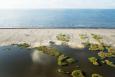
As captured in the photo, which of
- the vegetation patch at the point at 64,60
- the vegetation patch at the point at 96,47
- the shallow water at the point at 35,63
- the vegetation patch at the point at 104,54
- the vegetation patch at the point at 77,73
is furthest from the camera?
the vegetation patch at the point at 96,47

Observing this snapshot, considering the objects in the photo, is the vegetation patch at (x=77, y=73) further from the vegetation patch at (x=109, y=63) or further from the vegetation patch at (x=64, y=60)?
the vegetation patch at (x=109, y=63)

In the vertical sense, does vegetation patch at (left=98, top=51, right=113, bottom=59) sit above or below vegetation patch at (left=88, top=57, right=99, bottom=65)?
below

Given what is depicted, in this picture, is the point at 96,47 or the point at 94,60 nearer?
the point at 94,60

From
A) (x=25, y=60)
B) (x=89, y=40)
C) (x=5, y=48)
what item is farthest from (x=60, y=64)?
(x=89, y=40)

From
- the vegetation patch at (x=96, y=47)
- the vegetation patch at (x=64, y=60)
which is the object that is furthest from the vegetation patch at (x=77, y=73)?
the vegetation patch at (x=96, y=47)

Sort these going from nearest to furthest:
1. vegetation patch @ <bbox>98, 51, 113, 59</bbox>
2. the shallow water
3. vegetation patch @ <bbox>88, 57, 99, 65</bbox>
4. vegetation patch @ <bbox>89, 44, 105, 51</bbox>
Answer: the shallow water
vegetation patch @ <bbox>88, 57, 99, 65</bbox>
vegetation patch @ <bbox>98, 51, 113, 59</bbox>
vegetation patch @ <bbox>89, 44, 105, 51</bbox>

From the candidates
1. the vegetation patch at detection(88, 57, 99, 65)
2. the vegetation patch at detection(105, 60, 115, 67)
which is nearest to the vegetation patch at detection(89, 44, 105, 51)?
the vegetation patch at detection(88, 57, 99, 65)

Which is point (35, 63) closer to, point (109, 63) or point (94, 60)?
point (94, 60)

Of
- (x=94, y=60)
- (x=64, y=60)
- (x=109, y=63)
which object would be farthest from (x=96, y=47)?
(x=64, y=60)

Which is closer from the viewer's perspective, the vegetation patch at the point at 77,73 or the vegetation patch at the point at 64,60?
the vegetation patch at the point at 77,73

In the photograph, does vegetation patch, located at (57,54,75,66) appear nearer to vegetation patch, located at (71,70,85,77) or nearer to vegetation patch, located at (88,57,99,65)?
vegetation patch, located at (88,57,99,65)
